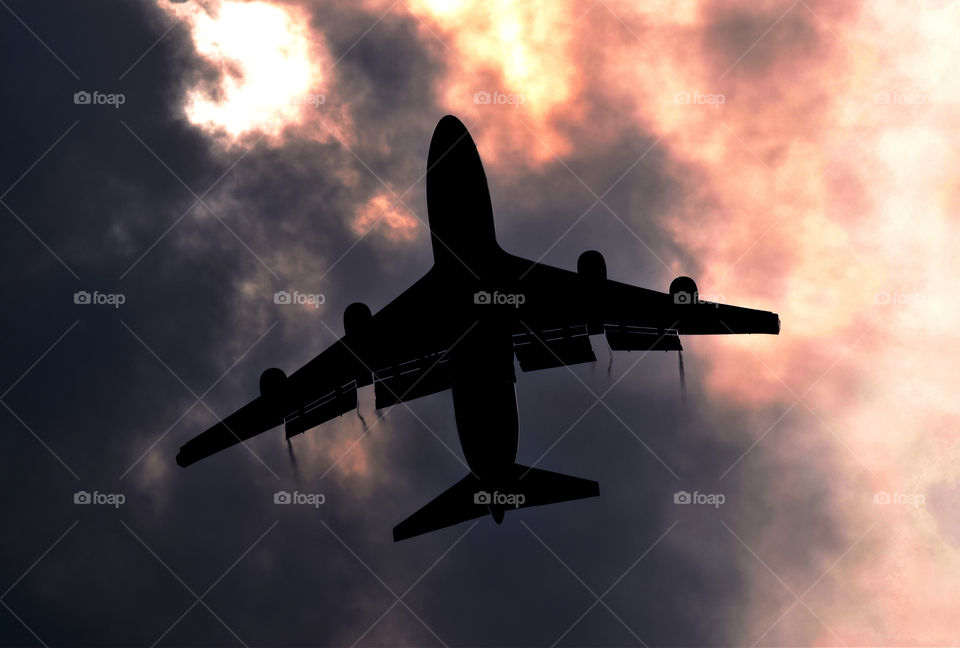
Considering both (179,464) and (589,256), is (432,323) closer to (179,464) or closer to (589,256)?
(589,256)

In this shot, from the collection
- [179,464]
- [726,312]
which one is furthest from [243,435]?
[726,312]

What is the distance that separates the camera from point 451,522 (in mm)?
52438

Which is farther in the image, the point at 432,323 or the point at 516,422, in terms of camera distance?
the point at 432,323

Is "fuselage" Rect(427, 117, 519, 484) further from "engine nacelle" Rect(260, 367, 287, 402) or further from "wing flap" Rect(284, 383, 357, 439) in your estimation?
"engine nacelle" Rect(260, 367, 287, 402)

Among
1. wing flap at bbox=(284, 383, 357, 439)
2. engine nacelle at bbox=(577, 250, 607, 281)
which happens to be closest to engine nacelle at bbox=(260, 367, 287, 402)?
wing flap at bbox=(284, 383, 357, 439)

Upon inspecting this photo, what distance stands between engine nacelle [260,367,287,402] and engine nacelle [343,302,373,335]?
17.7 ft

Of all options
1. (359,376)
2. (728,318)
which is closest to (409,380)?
(359,376)

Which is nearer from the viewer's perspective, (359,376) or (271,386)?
(271,386)

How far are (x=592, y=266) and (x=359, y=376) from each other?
1736 cm

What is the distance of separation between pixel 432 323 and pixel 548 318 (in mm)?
7377

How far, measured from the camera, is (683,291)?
1908 inches

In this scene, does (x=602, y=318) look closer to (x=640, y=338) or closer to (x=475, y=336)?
(x=640, y=338)

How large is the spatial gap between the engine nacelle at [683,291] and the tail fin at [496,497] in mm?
12498

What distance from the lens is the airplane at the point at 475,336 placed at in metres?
49.1
